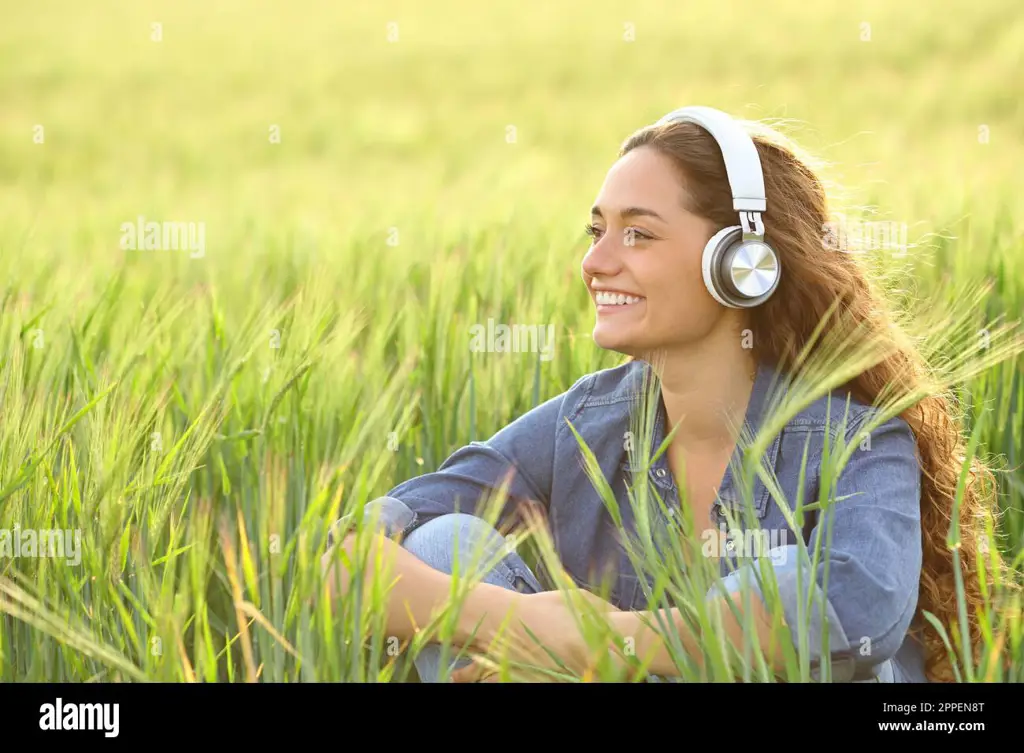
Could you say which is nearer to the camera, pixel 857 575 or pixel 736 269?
pixel 857 575

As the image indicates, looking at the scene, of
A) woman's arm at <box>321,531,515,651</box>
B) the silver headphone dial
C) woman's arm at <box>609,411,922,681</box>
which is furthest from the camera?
the silver headphone dial

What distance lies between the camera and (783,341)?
1.58 m

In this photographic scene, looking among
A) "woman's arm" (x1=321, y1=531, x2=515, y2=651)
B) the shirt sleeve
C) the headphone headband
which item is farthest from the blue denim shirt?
the headphone headband

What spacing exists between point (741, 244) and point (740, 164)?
104 millimetres

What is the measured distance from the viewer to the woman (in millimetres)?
1391

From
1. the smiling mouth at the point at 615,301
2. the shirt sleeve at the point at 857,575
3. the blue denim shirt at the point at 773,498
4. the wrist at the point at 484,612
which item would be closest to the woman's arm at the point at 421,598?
the wrist at the point at 484,612

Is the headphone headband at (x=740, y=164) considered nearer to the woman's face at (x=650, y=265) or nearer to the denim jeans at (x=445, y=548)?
the woman's face at (x=650, y=265)

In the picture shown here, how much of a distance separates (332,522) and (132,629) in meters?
0.24

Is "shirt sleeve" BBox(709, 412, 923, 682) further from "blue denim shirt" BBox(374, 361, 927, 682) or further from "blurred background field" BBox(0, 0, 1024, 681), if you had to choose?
"blurred background field" BBox(0, 0, 1024, 681)

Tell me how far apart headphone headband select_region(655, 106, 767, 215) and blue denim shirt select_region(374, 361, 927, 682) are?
0.73 feet

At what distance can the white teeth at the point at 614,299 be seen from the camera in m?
1.54

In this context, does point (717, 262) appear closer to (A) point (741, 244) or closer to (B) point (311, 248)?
(A) point (741, 244)

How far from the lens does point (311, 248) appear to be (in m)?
2.91

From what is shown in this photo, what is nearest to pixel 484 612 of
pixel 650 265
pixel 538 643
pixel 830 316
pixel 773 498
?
pixel 538 643
